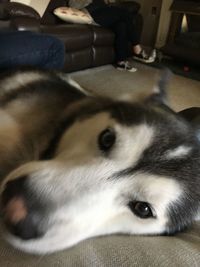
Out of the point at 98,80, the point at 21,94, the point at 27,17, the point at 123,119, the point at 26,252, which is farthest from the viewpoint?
the point at 98,80

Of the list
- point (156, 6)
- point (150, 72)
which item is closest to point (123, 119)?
point (150, 72)

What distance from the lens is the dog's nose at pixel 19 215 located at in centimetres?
73

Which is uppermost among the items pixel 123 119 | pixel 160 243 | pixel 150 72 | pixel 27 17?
pixel 123 119

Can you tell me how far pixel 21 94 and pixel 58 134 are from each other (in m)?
0.25

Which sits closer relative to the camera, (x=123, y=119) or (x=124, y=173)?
(x=124, y=173)

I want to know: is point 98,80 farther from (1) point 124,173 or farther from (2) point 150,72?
(1) point 124,173

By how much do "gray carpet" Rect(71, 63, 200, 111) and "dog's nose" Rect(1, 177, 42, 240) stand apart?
9.26ft

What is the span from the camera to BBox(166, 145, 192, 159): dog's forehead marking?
94 cm

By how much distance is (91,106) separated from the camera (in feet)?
4.00

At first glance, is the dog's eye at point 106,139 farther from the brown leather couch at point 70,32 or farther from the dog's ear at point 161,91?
the brown leather couch at point 70,32

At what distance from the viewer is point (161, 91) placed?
129 cm

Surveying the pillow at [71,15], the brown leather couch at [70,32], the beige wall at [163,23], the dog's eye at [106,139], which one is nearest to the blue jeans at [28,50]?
the dog's eye at [106,139]

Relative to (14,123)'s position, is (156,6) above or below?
below

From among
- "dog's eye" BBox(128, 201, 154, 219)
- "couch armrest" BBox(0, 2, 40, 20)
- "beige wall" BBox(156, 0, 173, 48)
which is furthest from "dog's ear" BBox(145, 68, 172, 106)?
"beige wall" BBox(156, 0, 173, 48)
